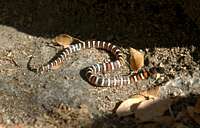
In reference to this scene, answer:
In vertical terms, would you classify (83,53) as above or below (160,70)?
above

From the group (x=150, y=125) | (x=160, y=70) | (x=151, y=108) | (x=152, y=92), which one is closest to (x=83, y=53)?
(x=160, y=70)

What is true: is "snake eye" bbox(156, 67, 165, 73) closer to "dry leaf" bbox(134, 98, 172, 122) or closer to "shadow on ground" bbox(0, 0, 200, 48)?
"shadow on ground" bbox(0, 0, 200, 48)

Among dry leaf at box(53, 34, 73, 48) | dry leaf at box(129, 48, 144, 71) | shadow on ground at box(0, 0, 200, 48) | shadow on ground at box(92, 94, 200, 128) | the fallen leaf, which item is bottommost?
the fallen leaf

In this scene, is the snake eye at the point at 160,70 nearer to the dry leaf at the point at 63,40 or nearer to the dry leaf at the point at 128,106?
the dry leaf at the point at 128,106

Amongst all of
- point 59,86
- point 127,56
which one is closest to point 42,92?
point 59,86

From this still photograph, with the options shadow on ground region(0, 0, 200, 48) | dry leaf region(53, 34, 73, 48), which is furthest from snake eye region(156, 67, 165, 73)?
dry leaf region(53, 34, 73, 48)

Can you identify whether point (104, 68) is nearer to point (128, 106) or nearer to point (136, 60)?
point (136, 60)
